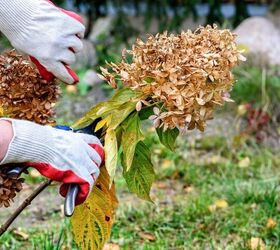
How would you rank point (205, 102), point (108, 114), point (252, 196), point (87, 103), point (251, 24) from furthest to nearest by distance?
point (251, 24), point (87, 103), point (252, 196), point (108, 114), point (205, 102)

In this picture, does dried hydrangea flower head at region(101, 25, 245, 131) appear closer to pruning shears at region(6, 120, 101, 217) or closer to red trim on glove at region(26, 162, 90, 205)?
pruning shears at region(6, 120, 101, 217)

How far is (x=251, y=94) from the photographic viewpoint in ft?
21.0

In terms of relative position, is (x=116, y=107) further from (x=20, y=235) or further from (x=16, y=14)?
(x=20, y=235)

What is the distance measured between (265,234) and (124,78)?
1760 millimetres

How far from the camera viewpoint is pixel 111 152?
8.95ft

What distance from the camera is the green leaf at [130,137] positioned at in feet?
9.09

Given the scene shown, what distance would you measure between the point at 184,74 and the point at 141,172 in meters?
0.45

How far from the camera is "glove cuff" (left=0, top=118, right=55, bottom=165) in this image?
253 centimetres

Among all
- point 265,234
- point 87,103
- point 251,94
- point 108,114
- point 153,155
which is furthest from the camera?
point 87,103

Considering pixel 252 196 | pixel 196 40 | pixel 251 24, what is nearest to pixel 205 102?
pixel 196 40

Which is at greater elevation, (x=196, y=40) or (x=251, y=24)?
(x=196, y=40)

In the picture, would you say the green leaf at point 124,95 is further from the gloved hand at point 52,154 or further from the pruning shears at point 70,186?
the gloved hand at point 52,154

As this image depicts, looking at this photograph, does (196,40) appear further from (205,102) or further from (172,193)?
(172,193)

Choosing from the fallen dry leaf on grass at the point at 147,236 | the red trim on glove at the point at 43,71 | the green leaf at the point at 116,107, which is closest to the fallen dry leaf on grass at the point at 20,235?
the fallen dry leaf on grass at the point at 147,236
